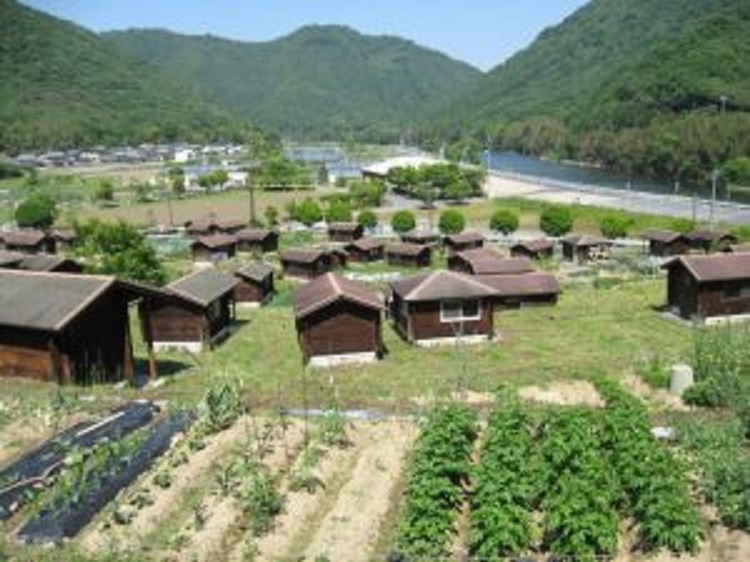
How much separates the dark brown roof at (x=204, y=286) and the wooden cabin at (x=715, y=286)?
1780cm

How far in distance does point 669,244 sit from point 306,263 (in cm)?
2235

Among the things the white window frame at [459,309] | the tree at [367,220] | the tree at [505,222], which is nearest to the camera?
the white window frame at [459,309]

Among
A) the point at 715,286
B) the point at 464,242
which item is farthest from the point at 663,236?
the point at 715,286

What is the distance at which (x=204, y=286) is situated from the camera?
3522 centimetres

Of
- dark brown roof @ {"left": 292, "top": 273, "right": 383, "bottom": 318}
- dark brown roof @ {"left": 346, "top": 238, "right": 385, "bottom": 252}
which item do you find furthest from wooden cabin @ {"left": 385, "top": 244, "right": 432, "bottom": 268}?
dark brown roof @ {"left": 292, "top": 273, "right": 383, "bottom": 318}

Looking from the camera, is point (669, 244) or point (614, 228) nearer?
point (669, 244)

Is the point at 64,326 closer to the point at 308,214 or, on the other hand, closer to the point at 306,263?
the point at 306,263

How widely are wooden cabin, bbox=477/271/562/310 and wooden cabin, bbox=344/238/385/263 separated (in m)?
18.5

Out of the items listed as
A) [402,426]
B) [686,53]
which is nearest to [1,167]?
[686,53]

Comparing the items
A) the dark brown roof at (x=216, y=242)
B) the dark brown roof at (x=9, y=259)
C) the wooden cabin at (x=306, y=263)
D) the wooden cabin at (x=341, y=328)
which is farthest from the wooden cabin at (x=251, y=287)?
the dark brown roof at (x=216, y=242)

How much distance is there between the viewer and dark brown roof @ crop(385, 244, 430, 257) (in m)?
57.3

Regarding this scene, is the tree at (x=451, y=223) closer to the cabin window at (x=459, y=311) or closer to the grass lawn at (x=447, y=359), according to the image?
the grass lawn at (x=447, y=359)

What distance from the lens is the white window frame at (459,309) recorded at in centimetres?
3378

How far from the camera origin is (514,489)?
52.4ft
